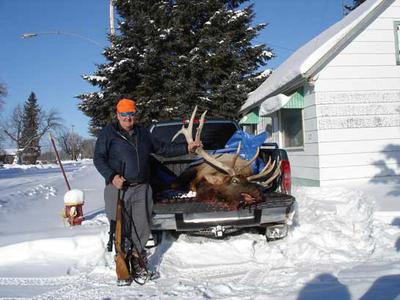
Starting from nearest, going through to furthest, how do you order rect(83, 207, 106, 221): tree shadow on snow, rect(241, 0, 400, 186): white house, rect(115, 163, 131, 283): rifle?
1. rect(115, 163, 131, 283): rifle
2. rect(83, 207, 106, 221): tree shadow on snow
3. rect(241, 0, 400, 186): white house

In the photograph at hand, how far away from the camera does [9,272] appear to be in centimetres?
456

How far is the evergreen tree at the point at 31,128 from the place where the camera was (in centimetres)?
7044

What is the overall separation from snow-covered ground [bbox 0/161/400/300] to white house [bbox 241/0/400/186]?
3038mm

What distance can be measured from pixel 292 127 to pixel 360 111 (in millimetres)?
2152

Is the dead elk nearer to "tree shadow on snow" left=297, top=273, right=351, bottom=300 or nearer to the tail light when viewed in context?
the tail light

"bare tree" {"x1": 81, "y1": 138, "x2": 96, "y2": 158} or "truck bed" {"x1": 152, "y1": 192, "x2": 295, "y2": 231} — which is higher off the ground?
"bare tree" {"x1": 81, "y1": 138, "x2": 96, "y2": 158}

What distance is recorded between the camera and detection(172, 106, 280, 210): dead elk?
443 cm

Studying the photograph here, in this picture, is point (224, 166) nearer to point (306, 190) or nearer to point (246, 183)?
point (246, 183)

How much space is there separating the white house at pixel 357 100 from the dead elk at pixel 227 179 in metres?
4.93

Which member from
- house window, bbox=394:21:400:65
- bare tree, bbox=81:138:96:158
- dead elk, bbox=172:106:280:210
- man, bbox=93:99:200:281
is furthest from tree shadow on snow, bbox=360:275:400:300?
bare tree, bbox=81:138:96:158

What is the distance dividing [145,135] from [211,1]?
54.9 feet

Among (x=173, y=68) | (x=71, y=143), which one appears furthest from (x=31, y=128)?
(x=173, y=68)

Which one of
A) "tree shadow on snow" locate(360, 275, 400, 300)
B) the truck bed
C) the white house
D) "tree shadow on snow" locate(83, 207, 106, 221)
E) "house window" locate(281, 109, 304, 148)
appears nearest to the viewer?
"tree shadow on snow" locate(360, 275, 400, 300)

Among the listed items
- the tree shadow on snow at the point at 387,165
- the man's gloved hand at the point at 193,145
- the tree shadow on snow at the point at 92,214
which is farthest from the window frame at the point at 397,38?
the tree shadow on snow at the point at 92,214
